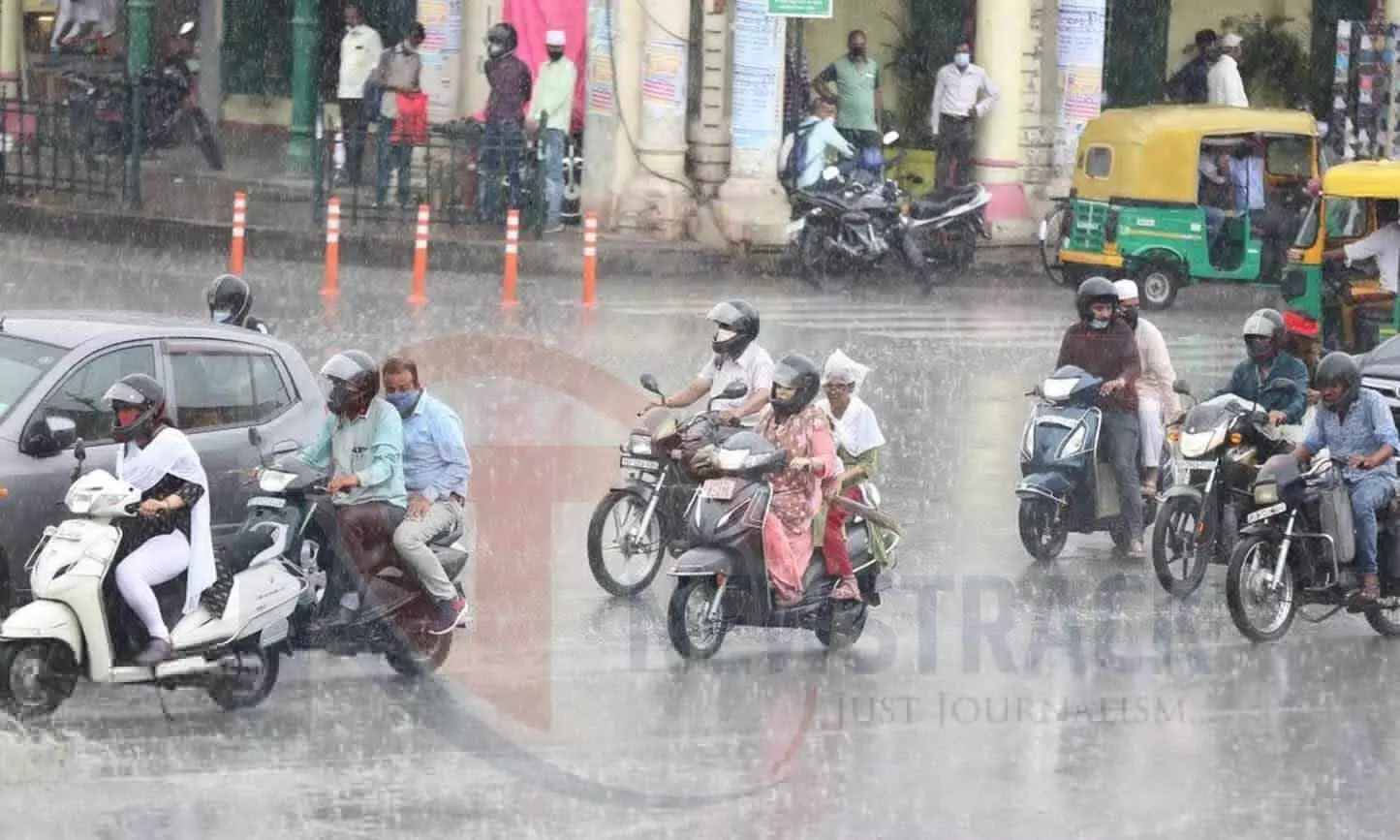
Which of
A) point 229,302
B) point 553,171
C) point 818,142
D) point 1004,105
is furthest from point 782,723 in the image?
point 1004,105

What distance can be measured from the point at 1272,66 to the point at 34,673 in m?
27.0

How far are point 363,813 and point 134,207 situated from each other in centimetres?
1907

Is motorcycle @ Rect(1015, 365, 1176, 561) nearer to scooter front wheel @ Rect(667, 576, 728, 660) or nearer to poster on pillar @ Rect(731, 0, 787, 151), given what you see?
scooter front wheel @ Rect(667, 576, 728, 660)

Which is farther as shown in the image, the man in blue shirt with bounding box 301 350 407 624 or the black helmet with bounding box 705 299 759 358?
the black helmet with bounding box 705 299 759 358

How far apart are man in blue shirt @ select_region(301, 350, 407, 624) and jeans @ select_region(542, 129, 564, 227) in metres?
16.1

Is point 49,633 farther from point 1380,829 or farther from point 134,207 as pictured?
point 134,207

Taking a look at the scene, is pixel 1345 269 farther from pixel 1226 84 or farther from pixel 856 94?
pixel 1226 84

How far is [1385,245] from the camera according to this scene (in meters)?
20.4

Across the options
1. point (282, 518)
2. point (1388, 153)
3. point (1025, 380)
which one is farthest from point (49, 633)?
point (1388, 153)

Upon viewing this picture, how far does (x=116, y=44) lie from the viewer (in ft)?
120

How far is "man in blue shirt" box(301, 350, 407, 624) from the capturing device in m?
11.4

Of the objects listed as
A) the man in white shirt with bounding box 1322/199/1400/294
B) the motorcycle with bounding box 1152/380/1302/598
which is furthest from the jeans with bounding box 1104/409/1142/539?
the man in white shirt with bounding box 1322/199/1400/294

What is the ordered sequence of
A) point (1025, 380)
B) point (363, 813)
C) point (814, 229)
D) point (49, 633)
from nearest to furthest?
point (363, 813)
point (49, 633)
point (1025, 380)
point (814, 229)

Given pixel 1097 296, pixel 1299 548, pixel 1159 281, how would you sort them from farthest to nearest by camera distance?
pixel 1159 281, pixel 1097 296, pixel 1299 548
